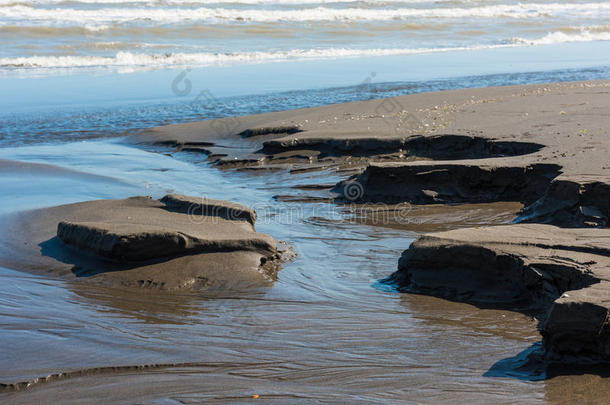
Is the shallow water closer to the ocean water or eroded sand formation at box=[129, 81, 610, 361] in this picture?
eroded sand formation at box=[129, 81, 610, 361]

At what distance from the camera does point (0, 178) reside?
275 inches

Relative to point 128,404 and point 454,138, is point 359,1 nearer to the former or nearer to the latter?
point 454,138

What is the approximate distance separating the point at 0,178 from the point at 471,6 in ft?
97.0

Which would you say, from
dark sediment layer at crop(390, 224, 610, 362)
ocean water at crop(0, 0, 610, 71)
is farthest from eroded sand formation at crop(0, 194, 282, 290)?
ocean water at crop(0, 0, 610, 71)

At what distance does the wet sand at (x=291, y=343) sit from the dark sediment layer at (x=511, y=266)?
14 centimetres

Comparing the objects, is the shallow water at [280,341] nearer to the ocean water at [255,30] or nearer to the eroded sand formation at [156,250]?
the eroded sand formation at [156,250]

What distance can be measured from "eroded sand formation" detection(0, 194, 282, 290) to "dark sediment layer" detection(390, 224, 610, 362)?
1.01 metres

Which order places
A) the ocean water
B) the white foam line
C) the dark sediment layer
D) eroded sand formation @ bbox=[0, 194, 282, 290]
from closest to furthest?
the dark sediment layer, eroded sand formation @ bbox=[0, 194, 282, 290], the ocean water, the white foam line

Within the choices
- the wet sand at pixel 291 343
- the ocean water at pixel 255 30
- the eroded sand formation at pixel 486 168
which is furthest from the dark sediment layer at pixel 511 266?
the ocean water at pixel 255 30

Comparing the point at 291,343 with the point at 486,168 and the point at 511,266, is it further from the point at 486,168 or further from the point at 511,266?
the point at 486,168

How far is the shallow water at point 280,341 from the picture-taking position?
2.83m

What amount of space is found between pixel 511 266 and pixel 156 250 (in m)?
2.26

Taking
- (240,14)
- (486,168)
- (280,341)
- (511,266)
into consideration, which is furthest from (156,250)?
(240,14)

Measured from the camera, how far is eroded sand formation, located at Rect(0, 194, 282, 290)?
164 inches
